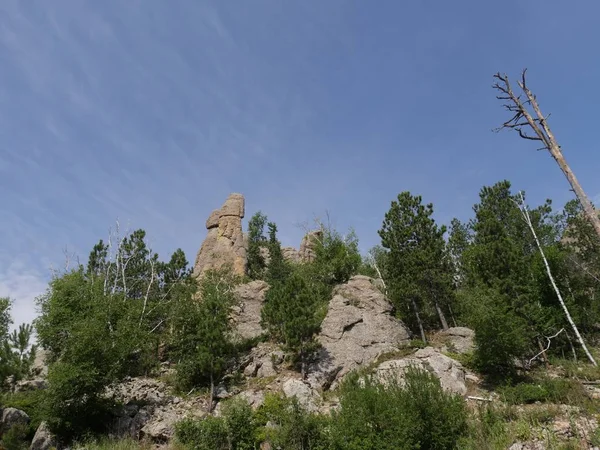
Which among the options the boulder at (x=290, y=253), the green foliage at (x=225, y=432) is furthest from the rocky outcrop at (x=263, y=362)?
the boulder at (x=290, y=253)

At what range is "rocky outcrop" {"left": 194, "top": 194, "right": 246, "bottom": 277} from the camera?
133ft

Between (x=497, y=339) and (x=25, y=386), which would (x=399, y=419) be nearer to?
(x=497, y=339)

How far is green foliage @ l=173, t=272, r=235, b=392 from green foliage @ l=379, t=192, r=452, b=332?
12145 mm

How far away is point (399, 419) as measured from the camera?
35.8 feet

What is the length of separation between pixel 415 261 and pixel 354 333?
6.61 metres

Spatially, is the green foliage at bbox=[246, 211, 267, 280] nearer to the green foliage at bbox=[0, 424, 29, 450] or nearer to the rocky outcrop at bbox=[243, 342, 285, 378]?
the rocky outcrop at bbox=[243, 342, 285, 378]

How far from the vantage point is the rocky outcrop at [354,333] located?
2109cm

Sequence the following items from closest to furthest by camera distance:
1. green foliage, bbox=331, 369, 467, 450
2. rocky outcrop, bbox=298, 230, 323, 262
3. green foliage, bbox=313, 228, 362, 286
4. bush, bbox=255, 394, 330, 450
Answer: green foliage, bbox=331, 369, 467, 450, bush, bbox=255, 394, 330, 450, green foliage, bbox=313, 228, 362, 286, rocky outcrop, bbox=298, 230, 323, 262

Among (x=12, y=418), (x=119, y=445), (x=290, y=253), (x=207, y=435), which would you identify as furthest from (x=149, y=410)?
(x=290, y=253)

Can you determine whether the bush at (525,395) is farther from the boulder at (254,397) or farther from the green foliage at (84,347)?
the green foliage at (84,347)

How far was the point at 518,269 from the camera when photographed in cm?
2209

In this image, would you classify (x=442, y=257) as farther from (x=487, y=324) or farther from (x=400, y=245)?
(x=487, y=324)

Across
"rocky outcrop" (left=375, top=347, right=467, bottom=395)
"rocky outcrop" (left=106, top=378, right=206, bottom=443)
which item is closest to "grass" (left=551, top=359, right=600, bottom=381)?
"rocky outcrop" (left=375, top=347, right=467, bottom=395)

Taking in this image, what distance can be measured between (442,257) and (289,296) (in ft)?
39.2
